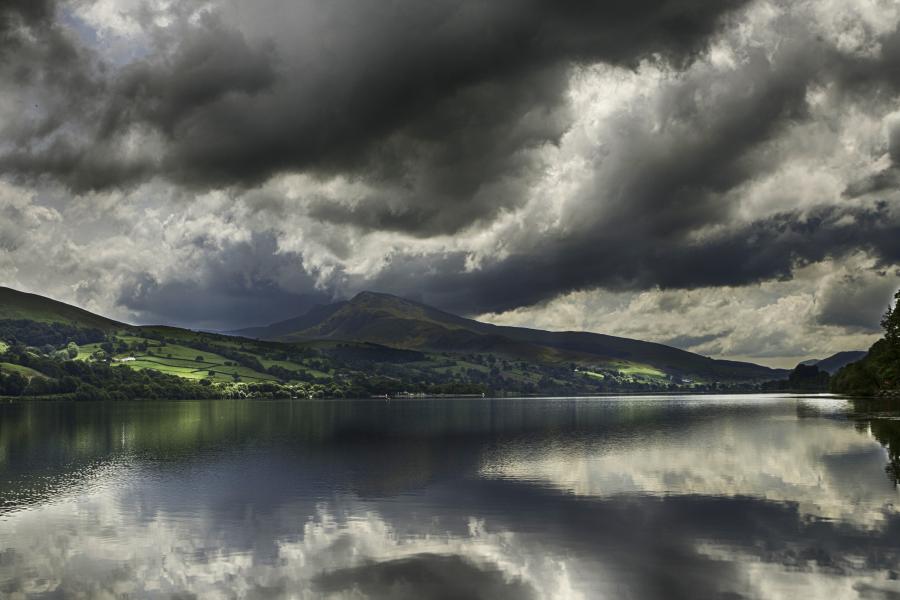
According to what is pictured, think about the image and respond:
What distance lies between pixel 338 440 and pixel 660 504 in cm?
7504

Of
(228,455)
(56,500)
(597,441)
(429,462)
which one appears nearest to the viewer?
(56,500)

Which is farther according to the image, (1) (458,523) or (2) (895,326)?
(2) (895,326)

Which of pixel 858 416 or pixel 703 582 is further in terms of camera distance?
pixel 858 416

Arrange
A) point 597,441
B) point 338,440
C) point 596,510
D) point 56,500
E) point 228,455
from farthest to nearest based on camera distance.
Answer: point 338,440
point 597,441
point 228,455
point 56,500
point 596,510

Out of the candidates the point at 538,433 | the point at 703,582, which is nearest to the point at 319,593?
the point at 703,582

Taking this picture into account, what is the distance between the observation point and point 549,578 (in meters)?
33.2

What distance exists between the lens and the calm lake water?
108ft

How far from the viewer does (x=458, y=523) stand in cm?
4638

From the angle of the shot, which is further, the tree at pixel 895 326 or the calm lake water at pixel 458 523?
the tree at pixel 895 326

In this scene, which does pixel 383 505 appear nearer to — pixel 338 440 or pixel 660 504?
pixel 660 504

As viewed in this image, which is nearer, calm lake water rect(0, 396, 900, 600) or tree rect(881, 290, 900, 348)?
calm lake water rect(0, 396, 900, 600)

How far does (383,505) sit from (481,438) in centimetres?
6936

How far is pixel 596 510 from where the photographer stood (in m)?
50.5

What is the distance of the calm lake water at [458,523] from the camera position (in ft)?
108
